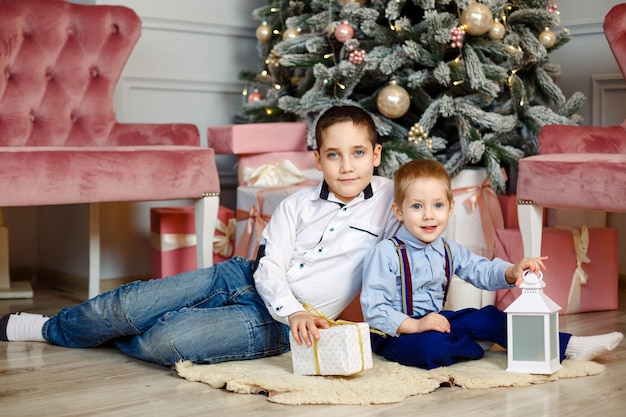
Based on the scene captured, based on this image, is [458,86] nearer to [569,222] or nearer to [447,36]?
[447,36]

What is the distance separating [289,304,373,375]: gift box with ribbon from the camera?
1.70 m

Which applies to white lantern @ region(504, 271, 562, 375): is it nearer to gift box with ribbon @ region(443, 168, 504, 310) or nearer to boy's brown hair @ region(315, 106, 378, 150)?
boy's brown hair @ region(315, 106, 378, 150)

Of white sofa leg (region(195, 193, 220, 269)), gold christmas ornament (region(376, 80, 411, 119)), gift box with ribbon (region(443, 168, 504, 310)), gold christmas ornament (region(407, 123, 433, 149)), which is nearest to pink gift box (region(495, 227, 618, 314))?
gift box with ribbon (region(443, 168, 504, 310))

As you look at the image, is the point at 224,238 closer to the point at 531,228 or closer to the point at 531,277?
the point at 531,228

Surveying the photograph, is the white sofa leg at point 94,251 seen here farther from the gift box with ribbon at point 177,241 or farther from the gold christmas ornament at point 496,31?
the gold christmas ornament at point 496,31

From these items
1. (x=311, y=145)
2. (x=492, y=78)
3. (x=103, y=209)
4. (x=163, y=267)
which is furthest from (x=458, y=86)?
(x=103, y=209)

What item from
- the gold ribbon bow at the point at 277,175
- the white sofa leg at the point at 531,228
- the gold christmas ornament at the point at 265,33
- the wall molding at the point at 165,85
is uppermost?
the gold christmas ornament at the point at 265,33

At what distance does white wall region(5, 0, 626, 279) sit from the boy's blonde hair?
1453 mm

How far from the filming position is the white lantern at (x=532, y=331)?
5.85 ft

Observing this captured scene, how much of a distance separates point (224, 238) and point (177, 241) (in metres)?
0.15

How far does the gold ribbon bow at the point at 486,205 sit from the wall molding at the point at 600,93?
25.2 inches

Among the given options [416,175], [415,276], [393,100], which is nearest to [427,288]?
[415,276]

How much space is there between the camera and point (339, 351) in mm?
1716

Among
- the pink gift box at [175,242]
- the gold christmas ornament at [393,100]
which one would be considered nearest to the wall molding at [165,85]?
the pink gift box at [175,242]
